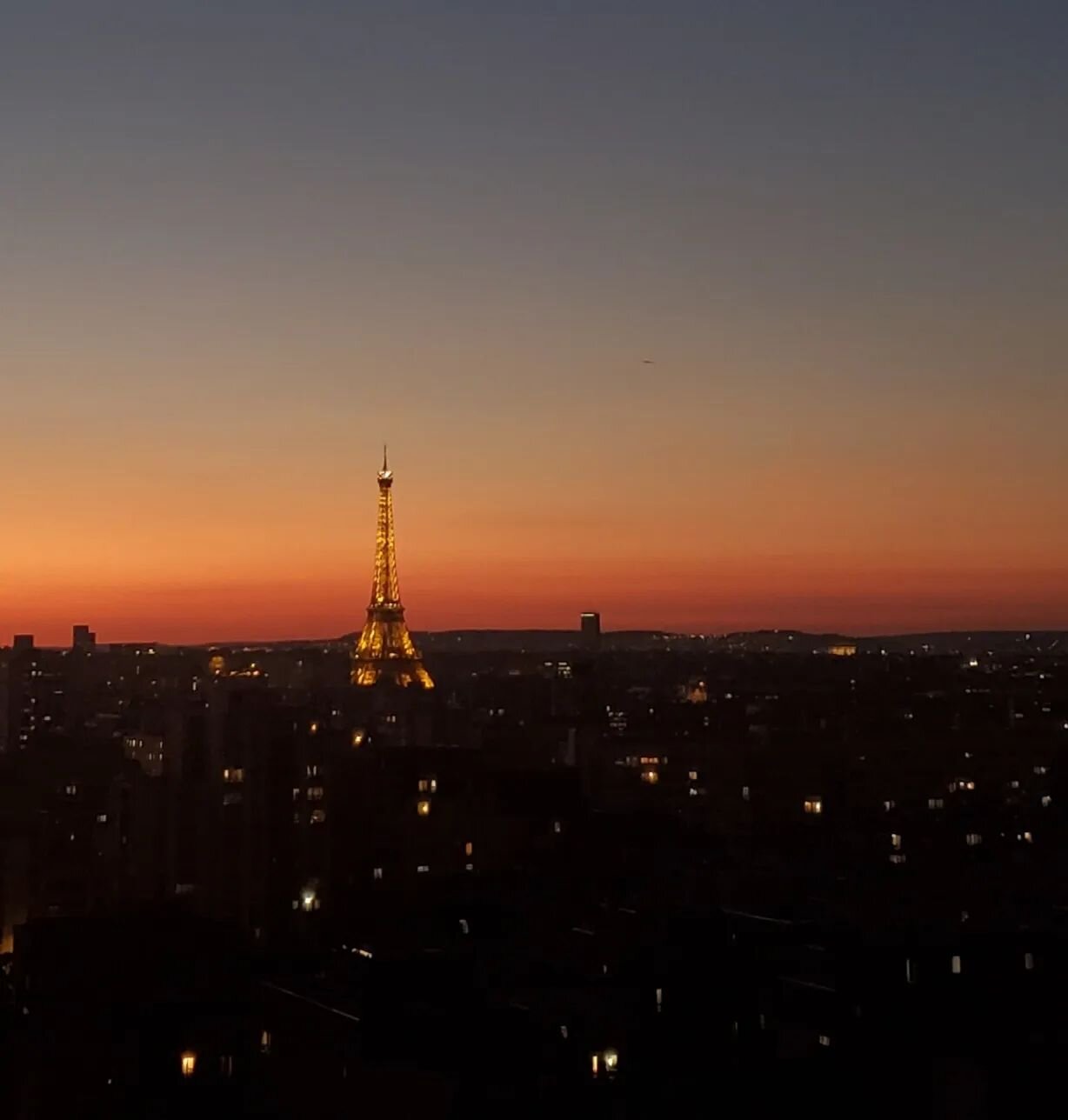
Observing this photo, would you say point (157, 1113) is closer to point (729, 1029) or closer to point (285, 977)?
point (285, 977)

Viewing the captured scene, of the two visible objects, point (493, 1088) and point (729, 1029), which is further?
point (729, 1029)

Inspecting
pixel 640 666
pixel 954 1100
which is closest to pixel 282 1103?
pixel 954 1100

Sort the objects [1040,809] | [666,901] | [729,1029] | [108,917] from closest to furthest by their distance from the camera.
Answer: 1. [729,1029]
2. [108,917]
3. [666,901]
4. [1040,809]

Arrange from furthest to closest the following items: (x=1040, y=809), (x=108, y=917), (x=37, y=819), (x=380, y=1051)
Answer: (x=1040, y=809), (x=37, y=819), (x=108, y=917), (x=380, y=1051)

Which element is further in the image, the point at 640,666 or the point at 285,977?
the point at 640,666

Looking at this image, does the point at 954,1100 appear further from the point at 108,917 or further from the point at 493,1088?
the point at 108,917

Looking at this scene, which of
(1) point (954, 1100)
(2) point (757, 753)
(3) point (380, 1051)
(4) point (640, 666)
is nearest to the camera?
(1) point (954, 1100)

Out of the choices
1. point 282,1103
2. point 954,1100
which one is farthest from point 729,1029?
point 282,1103
